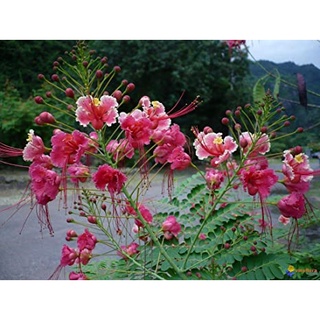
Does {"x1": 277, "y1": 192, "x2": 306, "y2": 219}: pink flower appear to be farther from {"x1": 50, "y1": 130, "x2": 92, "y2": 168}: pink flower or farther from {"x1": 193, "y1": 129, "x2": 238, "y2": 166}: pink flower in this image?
{"x1": 50, "y1": 130, "x2": 92, "y2": 168}: pink flower

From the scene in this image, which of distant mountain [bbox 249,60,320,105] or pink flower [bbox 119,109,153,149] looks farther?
distant mountain [bbox 249,60,320,105]

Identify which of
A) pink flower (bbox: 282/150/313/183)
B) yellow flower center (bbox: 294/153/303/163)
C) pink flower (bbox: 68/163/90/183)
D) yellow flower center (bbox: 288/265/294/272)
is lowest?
yellow flower center (bbox: 288/265/294/272)

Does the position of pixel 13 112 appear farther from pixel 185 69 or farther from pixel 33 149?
pixel 33 149

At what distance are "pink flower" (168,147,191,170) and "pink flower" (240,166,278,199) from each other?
6.1 inches

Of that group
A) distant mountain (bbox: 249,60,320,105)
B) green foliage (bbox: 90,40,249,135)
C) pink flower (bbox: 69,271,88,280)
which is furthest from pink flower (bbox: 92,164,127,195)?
distant mountain (bbox: 249,60,320,105)

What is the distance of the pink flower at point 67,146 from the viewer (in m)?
1.05

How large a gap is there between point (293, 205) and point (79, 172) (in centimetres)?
53

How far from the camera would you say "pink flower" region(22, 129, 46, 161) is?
1.07 meters

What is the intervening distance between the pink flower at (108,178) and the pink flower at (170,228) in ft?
0.96

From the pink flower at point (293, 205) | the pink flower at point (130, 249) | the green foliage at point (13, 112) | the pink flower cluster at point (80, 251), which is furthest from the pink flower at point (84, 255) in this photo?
the green foliage at point (13, 112)

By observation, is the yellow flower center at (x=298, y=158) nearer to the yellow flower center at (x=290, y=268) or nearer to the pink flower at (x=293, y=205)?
the pink flower at (x=293, y=205)

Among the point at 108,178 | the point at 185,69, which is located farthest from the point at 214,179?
the point at 185,69
